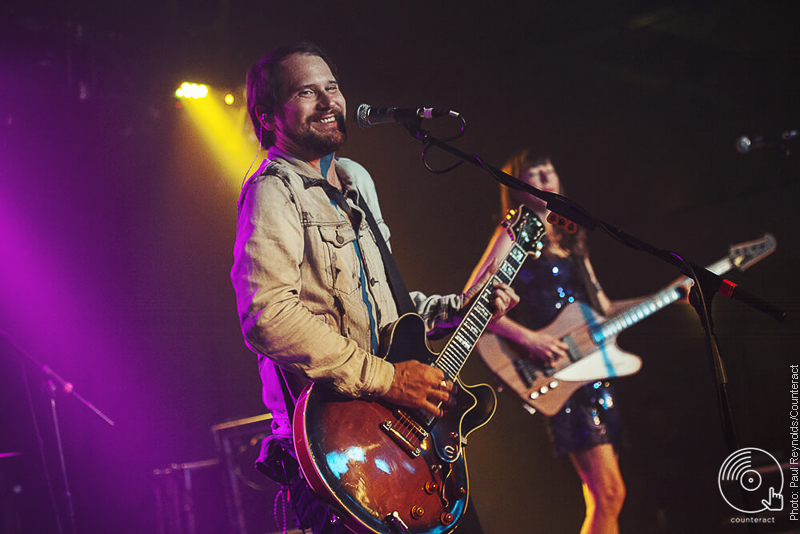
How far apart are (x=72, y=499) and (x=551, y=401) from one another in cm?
235

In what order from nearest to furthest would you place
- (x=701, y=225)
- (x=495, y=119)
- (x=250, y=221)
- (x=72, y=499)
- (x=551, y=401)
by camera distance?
(x=250, y=221), (x=72, y=499), (x=551, y=401), (x=495, y=119), (x=701, y=225)

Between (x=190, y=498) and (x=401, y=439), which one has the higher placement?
(x=401, y=439)

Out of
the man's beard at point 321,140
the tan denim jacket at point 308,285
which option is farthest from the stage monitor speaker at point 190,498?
the man's beard at point 321,140

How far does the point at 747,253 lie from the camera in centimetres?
401

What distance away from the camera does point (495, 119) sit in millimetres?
3680

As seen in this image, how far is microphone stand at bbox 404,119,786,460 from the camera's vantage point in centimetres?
185

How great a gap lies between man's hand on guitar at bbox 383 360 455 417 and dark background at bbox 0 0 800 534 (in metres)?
1.16

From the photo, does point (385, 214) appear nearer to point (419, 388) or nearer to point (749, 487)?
point (419, 388)

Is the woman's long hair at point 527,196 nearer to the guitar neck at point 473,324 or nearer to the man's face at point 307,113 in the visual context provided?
the guitar neck at point 473,324

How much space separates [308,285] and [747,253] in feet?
10.2

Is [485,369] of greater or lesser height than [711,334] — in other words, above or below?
below

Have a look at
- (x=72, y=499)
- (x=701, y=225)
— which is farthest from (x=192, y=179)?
(x=701, y=225)

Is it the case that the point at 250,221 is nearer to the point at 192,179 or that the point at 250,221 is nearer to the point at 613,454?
the point at 192,179

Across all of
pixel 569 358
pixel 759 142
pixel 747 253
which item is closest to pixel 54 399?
pixel 569 358
